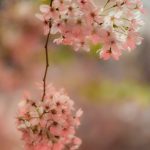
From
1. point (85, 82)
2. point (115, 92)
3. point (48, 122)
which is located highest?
point (85, 82)

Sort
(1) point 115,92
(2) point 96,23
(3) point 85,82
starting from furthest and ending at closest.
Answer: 1. (3) point 85,82
2. (1) point 115,92
3. (2) point 96,23

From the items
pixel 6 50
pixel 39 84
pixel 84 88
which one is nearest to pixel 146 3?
pixel 84 88

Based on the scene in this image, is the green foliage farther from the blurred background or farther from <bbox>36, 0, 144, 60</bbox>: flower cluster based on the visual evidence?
<bbox>36, 0, 144, 60</bbox>: flower cluster

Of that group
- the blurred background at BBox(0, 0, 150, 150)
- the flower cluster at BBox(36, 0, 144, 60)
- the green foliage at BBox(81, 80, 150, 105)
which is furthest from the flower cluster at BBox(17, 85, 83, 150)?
the green foliage at BBox(81, 80, 150, 105)

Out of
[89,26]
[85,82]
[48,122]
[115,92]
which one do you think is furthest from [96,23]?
[85,82]

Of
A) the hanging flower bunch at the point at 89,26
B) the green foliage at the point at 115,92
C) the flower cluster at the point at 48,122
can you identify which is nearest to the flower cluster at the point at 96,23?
the hanging flower bunch at the point at 89,26

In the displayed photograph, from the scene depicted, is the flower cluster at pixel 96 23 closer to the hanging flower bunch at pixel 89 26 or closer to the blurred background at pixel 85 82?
the hanging flower bunch at pixel 89 26

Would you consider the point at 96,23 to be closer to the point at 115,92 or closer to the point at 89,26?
the point at 89,26
